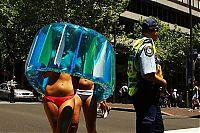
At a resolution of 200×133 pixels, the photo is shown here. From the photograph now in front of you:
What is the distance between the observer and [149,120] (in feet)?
15.7

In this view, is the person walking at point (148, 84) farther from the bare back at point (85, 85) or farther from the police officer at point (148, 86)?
the bare back at point (85, 85)

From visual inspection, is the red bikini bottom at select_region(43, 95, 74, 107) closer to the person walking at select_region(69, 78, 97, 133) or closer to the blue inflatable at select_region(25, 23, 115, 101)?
the blue inflatable at select_region(25, 23, 115, 101)

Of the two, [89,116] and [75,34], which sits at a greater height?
[75,34]

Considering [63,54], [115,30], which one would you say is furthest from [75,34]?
[115,30]

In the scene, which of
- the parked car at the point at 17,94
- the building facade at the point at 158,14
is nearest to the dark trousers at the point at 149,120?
the parked car at the point at 17,94

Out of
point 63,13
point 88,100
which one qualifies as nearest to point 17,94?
point 63,13

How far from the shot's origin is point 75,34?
554cm

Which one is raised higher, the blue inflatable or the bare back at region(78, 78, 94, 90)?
the blue inflatable

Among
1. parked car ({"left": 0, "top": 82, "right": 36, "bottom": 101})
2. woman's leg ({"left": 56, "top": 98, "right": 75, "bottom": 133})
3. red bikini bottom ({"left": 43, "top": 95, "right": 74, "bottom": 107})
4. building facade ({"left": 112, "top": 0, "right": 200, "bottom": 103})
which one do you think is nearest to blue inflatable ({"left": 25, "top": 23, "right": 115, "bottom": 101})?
red bikini bottom ({"left": 43, "top": 95, "right": 74, "bottom": 107})

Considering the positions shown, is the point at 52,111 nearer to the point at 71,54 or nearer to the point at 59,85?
the point at 59,85

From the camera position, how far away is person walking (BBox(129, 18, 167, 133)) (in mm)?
4756

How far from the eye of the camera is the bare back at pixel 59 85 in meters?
5.37

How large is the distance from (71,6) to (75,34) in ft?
89.4

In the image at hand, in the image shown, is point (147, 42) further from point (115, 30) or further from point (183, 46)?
point (183, 46)
